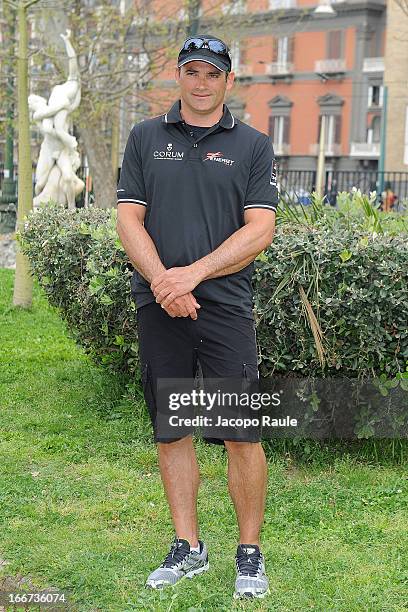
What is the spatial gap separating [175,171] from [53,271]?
2891mm

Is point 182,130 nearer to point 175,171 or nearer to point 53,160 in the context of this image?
point 175,171

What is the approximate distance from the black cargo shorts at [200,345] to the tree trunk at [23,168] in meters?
6.42

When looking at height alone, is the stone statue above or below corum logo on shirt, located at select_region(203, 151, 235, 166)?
above

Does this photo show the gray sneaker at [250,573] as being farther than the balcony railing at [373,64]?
No

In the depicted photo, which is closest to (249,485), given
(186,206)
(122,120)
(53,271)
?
(186,206)

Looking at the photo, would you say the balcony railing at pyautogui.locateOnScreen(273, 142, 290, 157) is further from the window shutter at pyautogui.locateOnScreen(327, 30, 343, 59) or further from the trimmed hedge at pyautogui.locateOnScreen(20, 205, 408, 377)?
the trimmed hedge at pyautogui.locateOnScreen(20, 205, 408, 377)

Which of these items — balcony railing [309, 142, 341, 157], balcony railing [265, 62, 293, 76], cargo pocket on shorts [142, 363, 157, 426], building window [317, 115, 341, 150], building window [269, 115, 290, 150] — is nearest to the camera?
cargo pocket on shorts [142, 363, 157, 426]

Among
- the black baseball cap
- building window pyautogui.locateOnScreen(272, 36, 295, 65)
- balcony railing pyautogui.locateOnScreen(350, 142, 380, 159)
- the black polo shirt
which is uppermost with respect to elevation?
building window pyautogui.locateOnScreen(272, 36, 295, 65)

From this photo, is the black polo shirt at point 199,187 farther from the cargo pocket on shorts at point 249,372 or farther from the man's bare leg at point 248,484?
the man's bare leg at point 248,484

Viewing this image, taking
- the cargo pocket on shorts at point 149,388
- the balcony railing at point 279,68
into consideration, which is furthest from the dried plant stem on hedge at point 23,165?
the balcony railing at point 279,68

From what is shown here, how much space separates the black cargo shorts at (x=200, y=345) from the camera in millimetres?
3752

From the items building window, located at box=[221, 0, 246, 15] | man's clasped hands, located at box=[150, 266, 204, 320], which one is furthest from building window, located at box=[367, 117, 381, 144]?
man's clasped hands, located at box=[150, 266, 204, 320]

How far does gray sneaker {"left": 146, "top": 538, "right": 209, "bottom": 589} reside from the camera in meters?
3.84

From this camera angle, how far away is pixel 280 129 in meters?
50.2
